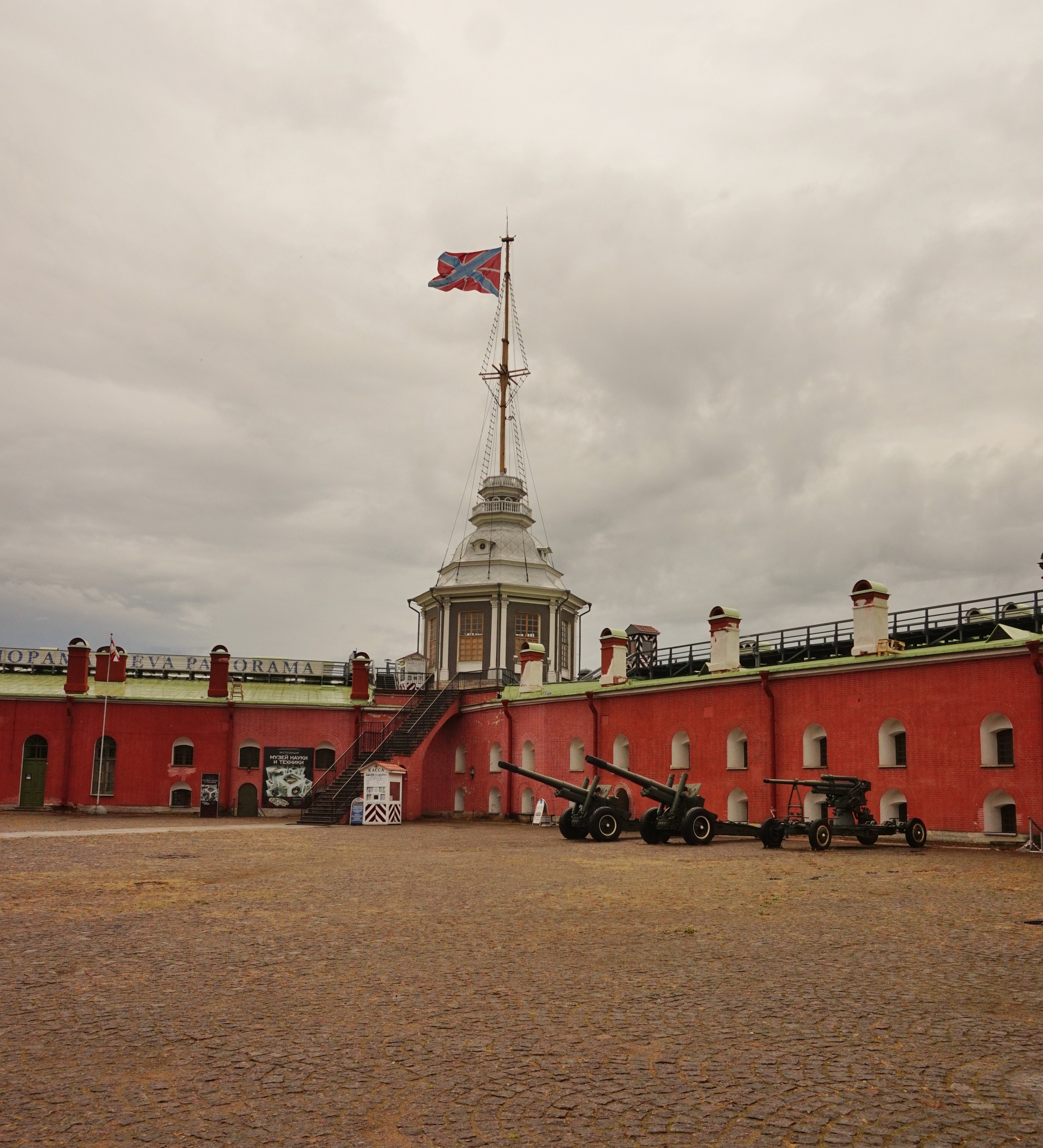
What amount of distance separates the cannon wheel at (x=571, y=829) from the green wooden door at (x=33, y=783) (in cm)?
2353

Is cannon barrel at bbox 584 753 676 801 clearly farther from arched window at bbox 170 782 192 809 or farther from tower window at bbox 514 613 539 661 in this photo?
arched window at bbox 170 782 192 809

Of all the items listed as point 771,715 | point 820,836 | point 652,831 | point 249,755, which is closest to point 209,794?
point 249,755

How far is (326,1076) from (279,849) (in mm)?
18220

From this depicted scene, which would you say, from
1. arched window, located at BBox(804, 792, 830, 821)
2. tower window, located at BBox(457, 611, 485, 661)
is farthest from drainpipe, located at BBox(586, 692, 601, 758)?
tower window, located at BBox(457, 611, 485, 661)

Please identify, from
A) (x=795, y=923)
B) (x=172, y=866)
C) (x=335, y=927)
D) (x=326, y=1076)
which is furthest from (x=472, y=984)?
(x=172, y=866)

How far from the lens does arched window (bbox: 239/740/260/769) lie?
138 feet

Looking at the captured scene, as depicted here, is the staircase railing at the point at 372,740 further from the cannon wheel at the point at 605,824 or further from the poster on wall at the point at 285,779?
the cannon wheel at the point at 605,824

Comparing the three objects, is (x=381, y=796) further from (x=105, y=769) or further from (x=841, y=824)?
(x=841, y=824)

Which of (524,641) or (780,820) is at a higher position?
(524,641)

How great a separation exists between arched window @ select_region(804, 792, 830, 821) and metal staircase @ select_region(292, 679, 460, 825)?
16.6 m

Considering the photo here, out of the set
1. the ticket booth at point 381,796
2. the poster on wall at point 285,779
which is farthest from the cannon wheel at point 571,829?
the poster on wall at point 285,779

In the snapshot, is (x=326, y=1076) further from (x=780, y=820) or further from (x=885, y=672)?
(x=885, y=672)

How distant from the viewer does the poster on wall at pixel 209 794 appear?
134 ft

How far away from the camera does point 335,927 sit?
1212 centimetres
